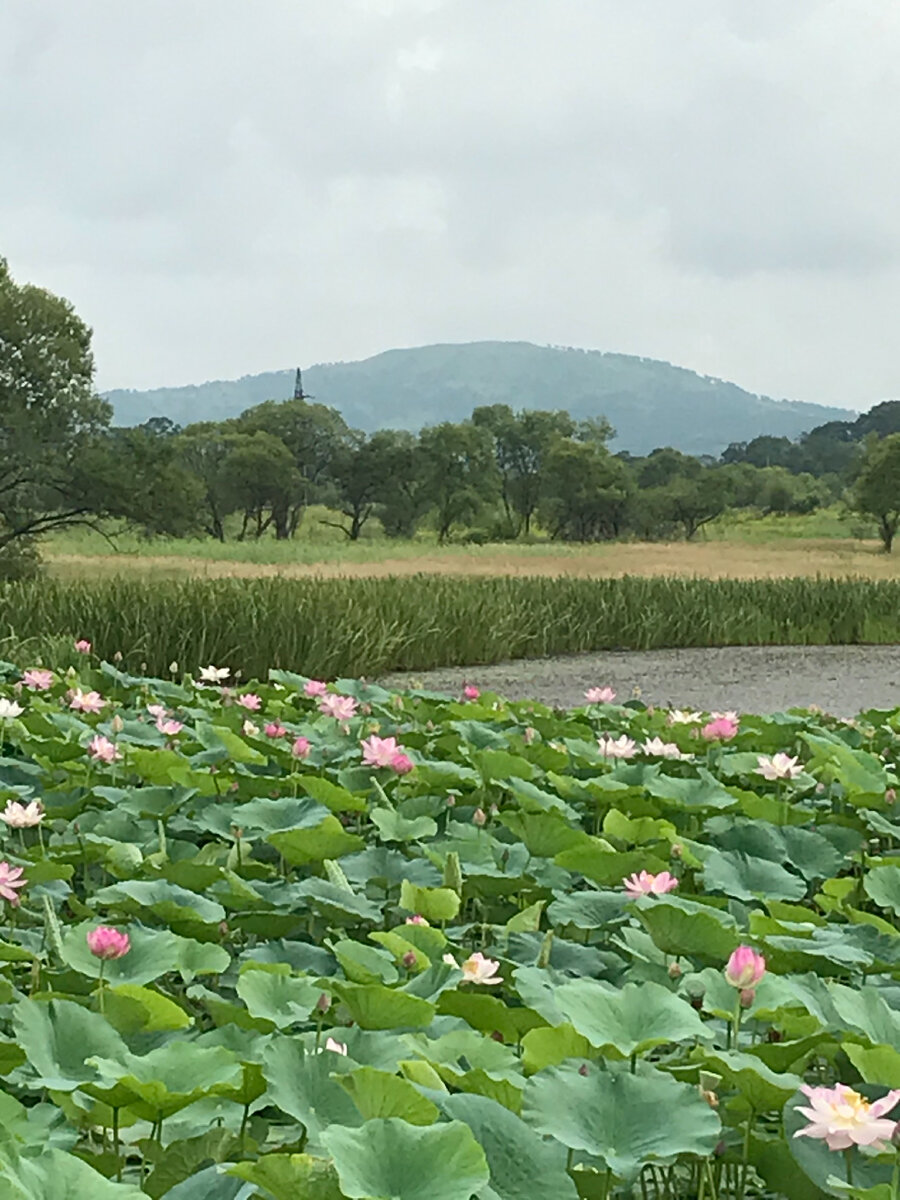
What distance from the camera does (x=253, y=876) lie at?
1.98 meters

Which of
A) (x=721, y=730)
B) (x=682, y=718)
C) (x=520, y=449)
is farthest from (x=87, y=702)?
(x=520, y=449)

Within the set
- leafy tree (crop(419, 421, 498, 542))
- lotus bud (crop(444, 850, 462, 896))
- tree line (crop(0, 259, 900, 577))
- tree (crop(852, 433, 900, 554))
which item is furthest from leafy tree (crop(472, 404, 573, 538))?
lotus bud (crop(444, 850, 462, 896))

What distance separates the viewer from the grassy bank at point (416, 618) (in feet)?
27.9

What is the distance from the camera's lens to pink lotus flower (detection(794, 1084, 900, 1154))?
871 mm

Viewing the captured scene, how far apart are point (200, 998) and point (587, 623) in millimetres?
12171

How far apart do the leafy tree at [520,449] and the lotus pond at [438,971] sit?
47912 mm

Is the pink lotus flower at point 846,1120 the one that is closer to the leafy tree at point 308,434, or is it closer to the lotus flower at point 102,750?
the lotus flower at point 102,750

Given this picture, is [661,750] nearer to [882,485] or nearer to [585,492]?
[882,485]

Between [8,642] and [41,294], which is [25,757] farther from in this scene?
[41,294]

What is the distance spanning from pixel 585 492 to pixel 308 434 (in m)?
11.8

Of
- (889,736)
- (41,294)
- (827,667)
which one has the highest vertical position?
(41,294)

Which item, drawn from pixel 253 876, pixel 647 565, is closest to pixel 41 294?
pixel 647 565

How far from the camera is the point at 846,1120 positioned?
890 mm

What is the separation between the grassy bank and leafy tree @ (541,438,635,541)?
30.8 meters
